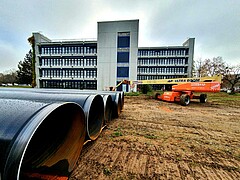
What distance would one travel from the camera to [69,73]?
98.1 feet

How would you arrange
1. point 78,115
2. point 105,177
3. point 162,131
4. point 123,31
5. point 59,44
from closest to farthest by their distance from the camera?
point 105,177 < point 78,115 < point 162,131 < point 123,31 < point 59,44

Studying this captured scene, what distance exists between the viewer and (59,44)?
98.0 feet

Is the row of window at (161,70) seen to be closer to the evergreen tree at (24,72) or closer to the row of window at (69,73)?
the row of window at (69,73)

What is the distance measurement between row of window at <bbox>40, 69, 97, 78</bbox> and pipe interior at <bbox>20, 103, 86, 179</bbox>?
27.6 m

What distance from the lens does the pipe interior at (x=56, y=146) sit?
1.88 m

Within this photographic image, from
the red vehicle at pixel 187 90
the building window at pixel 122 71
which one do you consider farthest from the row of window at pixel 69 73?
the red vehicle at pixel 187 90

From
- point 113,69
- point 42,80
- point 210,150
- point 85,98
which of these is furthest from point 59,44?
point 210,150

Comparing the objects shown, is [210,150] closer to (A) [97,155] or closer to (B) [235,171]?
(B) [235,171]

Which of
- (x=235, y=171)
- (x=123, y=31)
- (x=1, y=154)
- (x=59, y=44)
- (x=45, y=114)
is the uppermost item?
(x=123, y=31)

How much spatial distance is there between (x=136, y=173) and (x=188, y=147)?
1.76 m

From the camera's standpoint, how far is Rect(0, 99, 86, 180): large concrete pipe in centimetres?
107

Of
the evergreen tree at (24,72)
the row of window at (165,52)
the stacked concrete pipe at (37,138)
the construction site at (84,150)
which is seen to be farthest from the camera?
the evergreen tree at (24,72)

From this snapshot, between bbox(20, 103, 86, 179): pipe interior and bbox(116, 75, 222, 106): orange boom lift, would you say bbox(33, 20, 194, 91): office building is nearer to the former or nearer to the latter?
bbox(116, 75, 222, 106): orange boom lift

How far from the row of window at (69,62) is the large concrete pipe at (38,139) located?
28501 mm
